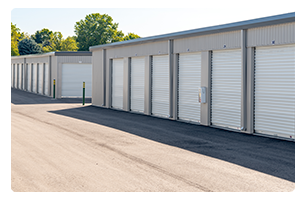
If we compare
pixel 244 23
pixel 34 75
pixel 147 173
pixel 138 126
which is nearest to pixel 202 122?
pixel 138 126

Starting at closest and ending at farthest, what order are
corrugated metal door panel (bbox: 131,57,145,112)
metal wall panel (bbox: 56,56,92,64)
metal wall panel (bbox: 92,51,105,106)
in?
corrugated metal door panel (bbox: 131,57,145,112)
metal wall panel (bbox: 92,51,105,106)
metal wall panel (bbox: 56,56,92,64)

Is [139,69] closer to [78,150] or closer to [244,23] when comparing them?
[244,23]

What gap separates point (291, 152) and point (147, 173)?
4.15 meters

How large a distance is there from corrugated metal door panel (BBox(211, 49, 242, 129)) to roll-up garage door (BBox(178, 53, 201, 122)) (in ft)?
2.95

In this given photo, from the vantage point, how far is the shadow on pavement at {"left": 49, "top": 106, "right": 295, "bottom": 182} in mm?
8320

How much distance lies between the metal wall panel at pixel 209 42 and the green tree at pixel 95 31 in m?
76.9

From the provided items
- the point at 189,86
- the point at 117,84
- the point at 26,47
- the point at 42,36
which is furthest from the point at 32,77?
the point at 42,36

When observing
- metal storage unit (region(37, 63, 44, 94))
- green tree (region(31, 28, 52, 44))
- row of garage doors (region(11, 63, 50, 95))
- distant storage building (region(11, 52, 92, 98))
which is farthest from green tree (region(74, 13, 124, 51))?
distant storage building (region(11, 52, 92, 98))

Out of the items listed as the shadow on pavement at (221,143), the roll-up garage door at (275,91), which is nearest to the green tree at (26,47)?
the shadow on pavement at (221,143)

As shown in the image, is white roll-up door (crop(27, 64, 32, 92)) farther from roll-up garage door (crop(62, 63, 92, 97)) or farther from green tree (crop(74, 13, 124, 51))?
green tree (crop(74, 13, 124, 51))

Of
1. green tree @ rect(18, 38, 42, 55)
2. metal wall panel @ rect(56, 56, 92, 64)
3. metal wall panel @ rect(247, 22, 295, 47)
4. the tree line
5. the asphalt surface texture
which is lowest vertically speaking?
the asphalt surface texture

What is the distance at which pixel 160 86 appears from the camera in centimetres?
1717

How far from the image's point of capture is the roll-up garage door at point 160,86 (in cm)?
1677

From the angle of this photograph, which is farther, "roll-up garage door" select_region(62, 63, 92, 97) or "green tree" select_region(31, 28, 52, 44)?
"green tree" select_region(31, 28, 52, 44)
